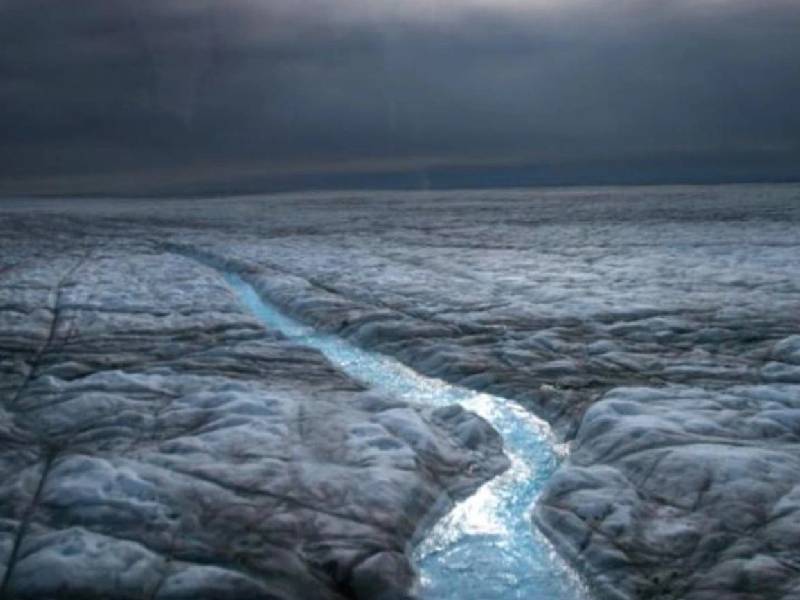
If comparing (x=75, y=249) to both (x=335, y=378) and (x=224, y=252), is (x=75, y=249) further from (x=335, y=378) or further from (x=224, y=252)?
(x=335, y=378)

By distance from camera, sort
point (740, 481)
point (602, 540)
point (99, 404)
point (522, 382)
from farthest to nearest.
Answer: point (522, 382) < point (99, 404) < point (740, 481) < point (602, 540)

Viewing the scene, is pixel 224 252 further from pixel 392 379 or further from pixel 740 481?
pixel 740 481

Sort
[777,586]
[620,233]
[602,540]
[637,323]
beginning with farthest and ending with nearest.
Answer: [620,233] → [637,323] → [602,540] → [777,586]

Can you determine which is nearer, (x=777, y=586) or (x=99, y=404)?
(x=777, y=586)

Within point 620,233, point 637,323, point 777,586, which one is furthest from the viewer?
point 620,233

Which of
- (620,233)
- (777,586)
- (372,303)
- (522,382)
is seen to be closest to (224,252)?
(372,303)

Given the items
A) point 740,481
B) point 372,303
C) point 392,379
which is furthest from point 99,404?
point 372,303
